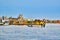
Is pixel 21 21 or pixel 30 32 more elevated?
pixel 21 21

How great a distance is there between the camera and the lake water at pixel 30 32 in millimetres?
2730

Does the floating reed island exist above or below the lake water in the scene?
above

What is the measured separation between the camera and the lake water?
8.96 ft

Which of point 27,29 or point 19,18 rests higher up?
point 19,18

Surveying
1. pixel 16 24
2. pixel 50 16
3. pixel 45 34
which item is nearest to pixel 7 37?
pixel 16 24

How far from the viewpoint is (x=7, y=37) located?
108 inches

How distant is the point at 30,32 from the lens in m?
2.91

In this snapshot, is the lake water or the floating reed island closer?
the lake water

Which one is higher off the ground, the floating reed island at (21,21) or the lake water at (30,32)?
the floating reed island at (21,21)

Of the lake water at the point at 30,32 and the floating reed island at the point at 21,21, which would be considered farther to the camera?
the floating reed island at the point at 21,21

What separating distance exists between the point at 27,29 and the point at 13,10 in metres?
0.51

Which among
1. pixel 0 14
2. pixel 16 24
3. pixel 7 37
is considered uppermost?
pixel 0 14

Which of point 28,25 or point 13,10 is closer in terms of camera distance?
point 13,10

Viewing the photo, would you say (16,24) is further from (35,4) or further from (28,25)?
(35,4)
